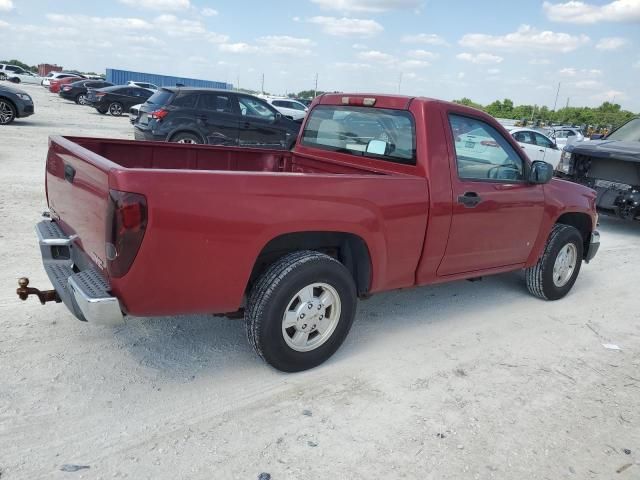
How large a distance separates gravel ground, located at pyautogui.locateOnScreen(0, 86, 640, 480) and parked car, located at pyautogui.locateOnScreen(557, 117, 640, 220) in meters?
3.93

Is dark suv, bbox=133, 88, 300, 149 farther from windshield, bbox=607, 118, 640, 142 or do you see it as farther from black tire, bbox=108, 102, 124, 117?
black tire, bbox=108, 102, 124, 117

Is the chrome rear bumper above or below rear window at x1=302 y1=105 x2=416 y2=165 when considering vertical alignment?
below

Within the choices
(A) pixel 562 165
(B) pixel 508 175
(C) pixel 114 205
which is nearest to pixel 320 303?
(C) pixel 114 205

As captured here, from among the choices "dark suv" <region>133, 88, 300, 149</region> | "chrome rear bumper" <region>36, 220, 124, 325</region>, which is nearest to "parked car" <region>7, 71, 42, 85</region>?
"dark suv" <region>133, 88, 300, 149</region>

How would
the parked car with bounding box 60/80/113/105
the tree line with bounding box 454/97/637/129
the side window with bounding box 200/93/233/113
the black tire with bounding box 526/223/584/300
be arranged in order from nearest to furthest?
1. the black tire with bounding box 526/223/584/300
2. the side window with bounding box 200/93/233/113
3. the parked car with bounding box 60/80/113/105
4. the tree line with bounding box 454/97/637/129

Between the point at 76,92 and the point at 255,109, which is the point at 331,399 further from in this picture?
the point at 76,92

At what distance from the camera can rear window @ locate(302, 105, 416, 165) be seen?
3.91m

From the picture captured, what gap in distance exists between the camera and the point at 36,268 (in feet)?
15.4

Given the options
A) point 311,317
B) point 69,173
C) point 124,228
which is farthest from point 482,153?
point 69,173

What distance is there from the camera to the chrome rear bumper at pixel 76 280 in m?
2.63

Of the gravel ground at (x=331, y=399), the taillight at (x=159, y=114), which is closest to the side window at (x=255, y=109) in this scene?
the taillight at (x=159, y=114)

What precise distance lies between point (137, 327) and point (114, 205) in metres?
1.53

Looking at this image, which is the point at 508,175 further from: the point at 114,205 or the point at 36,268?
the point at 36,268

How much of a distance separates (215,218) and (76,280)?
818mm
